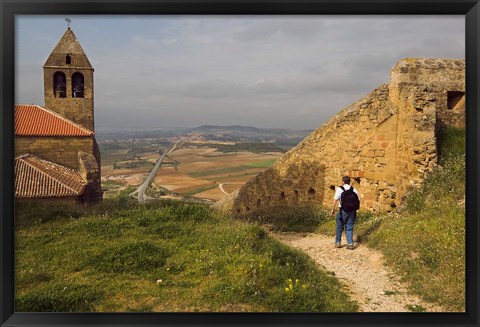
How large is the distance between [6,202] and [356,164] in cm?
890

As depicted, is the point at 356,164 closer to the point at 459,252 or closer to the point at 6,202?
the point at 459,252

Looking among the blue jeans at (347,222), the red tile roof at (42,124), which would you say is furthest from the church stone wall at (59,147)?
the blue jeans at (347,222)

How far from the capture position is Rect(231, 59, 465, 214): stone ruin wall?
850 cm

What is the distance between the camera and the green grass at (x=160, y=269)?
4.27 metres

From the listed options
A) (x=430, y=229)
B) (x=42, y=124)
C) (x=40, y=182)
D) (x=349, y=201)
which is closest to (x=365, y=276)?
(x=430, y=229)

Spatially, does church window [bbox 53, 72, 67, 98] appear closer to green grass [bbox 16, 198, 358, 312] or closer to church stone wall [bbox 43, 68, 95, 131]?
church stone wall [bbox 43, 68, 95, 131]

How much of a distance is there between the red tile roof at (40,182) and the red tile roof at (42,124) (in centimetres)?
249

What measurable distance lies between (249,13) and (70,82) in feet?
82.5

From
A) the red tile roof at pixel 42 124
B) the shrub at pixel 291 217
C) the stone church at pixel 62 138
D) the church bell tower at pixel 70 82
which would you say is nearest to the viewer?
the shrub at pixel 291 217

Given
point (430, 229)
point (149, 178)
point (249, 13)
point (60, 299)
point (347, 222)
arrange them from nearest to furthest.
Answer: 1. point (249, 13)
2. point (60, 299)
3. point (430, 229)
4. point (347, 222)
5. point (149, 178)

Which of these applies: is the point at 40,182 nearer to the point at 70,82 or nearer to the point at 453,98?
the point at 70,82

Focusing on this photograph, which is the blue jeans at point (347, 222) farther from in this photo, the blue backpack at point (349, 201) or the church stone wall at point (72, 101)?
the church stone wall at point (72, 101)

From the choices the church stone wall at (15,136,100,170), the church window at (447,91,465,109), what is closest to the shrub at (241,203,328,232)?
the church window at (447,91,465,109)

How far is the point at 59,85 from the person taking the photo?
24141mm
